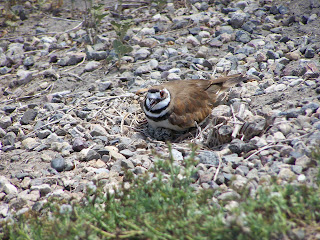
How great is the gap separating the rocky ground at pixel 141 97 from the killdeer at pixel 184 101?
0.17 m

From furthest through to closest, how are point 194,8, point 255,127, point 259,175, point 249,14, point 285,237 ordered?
point 194,8 → point 249,14 → point 255,127 → point 259,175 → point 285,237

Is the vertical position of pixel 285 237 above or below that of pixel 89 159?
above

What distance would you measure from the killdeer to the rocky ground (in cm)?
17

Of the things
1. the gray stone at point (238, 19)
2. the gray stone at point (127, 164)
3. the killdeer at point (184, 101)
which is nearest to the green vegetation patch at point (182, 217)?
the gray stone at point (127, 164)

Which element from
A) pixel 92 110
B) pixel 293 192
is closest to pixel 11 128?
pixel 92 110

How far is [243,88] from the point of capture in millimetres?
5461

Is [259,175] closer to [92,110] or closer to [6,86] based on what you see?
[92,110]

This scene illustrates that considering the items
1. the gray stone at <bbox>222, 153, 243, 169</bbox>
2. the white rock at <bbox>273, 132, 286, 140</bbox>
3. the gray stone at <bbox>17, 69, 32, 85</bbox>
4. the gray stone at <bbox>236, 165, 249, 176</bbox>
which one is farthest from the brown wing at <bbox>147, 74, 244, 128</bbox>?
the gray stone at <bbox>17, 69, 32, 85</bbox>

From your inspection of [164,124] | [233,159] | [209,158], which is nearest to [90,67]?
[164,124]

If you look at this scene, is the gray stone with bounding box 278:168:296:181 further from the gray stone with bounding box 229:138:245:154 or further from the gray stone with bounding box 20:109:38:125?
the gray stone with bounding box 20:109:38:125

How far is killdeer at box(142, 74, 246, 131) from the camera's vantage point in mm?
4996

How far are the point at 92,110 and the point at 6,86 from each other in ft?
6.29

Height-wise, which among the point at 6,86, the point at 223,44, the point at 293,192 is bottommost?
the point at 6,86

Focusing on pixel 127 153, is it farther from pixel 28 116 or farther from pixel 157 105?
pixel 28 116
